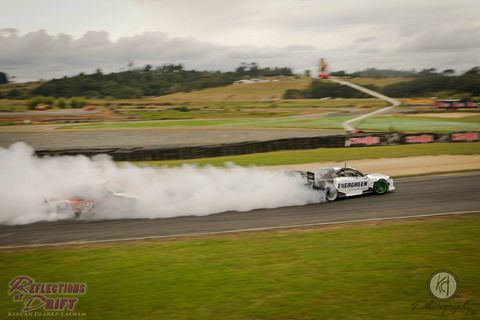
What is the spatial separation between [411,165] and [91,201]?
16.8 m

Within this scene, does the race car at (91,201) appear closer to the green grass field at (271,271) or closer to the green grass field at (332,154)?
the green grass field at (271,271)

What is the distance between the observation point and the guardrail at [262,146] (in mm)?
26734

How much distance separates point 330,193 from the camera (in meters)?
15.4

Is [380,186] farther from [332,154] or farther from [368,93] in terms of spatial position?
[368,93]

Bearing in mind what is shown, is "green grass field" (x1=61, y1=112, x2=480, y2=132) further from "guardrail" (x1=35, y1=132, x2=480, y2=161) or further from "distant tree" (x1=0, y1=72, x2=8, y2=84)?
"guardrail" (x1=35, y1=132, x2=480, y2=161)

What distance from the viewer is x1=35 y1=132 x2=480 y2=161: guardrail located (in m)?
26.7

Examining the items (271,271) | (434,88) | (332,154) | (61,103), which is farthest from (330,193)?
(434,88)

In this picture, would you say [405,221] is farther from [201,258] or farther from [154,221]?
[154,221]

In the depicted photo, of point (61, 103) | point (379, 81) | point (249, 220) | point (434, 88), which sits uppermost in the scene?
point (379, 81)

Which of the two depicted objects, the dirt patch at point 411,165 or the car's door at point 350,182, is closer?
the car's door at point 350,182

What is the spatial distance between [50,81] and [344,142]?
2819cm
